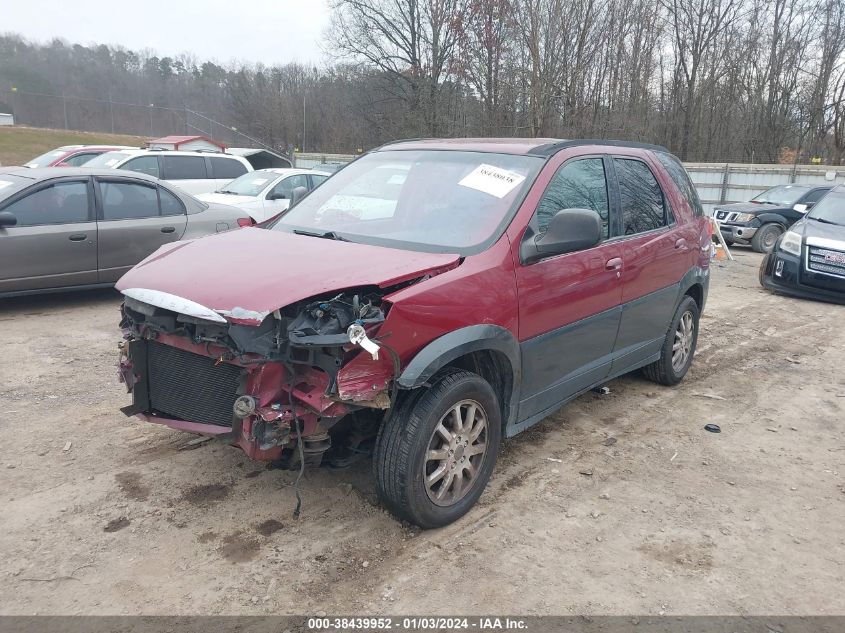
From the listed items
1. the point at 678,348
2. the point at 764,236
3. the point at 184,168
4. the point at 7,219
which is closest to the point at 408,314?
the point at 678,348

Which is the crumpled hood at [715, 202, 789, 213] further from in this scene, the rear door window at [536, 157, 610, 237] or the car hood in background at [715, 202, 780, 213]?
the rear door window at [536, 157, 610, 237]

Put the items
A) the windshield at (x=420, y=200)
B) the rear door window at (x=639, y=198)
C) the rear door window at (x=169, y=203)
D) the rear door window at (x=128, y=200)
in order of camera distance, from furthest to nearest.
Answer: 1. the rear door window at (x=169, y=203)
2. the rear door window at (x=128, y=200)
3. the rear door window at (x=639, y=198)
4. the windshield at (x=420, y=200)

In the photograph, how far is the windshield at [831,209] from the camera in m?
9.91

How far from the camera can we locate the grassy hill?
36.1 metres

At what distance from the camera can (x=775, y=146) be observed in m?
32.7

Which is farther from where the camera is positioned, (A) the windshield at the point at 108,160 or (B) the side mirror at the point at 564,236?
(A) the windshield at the point at 108,160

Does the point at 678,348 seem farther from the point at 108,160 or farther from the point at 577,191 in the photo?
the point at 108,160

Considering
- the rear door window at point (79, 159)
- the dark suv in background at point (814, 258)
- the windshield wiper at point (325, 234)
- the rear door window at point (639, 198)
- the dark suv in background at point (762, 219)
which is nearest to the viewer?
the windshield wiper at point (325, 234)

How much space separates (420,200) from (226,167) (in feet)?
40.2

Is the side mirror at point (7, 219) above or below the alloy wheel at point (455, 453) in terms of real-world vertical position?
above

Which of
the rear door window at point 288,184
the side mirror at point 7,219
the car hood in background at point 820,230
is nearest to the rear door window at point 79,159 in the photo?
the rear door window at point 288,184

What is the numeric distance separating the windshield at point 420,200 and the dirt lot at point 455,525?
146cm

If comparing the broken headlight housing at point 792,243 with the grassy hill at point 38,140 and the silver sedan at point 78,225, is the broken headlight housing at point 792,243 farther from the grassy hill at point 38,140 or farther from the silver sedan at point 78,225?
the grassy hill at point 38,140

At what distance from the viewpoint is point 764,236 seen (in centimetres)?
1540
